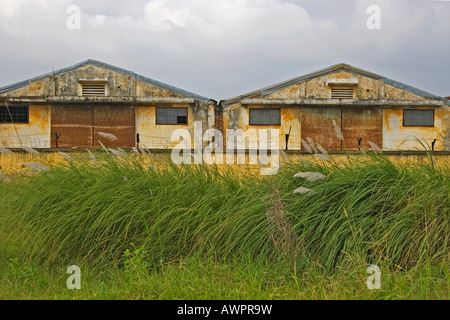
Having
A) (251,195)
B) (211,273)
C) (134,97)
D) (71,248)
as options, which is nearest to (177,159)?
(251,195)

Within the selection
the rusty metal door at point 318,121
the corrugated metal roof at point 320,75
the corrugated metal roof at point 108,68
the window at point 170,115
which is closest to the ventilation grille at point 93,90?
the corrugated metal roof at point 108,68

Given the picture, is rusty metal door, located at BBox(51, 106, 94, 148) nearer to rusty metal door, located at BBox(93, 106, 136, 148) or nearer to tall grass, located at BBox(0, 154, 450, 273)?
rusty metal door, located at BBox(93, 106, 136, 148)

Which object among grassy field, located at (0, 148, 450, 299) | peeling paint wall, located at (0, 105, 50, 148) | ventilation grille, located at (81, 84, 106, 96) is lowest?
grassy field, located at (0, 148, 450, 299)

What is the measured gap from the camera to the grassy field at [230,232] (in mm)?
3717

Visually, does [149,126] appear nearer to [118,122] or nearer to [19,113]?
[118,122]

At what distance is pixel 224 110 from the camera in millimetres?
21125

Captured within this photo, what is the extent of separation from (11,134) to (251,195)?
61.9ft

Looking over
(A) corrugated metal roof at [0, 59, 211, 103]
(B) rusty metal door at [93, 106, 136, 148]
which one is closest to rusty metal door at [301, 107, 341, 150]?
(A) corrugated metal roof at [0, 59, 211, 103]

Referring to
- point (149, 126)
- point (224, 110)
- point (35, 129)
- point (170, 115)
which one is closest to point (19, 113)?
point (35, 129)

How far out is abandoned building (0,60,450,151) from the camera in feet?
67.2

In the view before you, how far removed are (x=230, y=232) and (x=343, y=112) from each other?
17.5 meters

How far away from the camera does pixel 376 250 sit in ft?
13.2

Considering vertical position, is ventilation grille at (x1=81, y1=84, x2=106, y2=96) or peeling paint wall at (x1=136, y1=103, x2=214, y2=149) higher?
ventilation grille at (x1=81, y1=84, x2=106, y2=96)

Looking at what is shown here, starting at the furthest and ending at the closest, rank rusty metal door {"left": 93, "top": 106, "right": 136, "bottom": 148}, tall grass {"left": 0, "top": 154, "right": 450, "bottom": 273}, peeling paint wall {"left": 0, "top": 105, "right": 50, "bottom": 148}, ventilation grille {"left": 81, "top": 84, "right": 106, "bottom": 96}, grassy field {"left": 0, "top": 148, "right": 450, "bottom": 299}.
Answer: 1. ventilation grille {"left": 81, "top": 84, "right": 106, "bottom": 96}
2. rusty metal door {"left": 93, "top": 106, "right": 136, "bottom": 148}
3. peeling paint wall {"left": 0, "top": 105, "right": 50, "bottom": 148}
4. tall grass {"left": 0, "top": 154, "right": 450, "bottom": 273}
5. grassy field {"left": 0, "top": 148, "right": 450, "bottom": 299}
